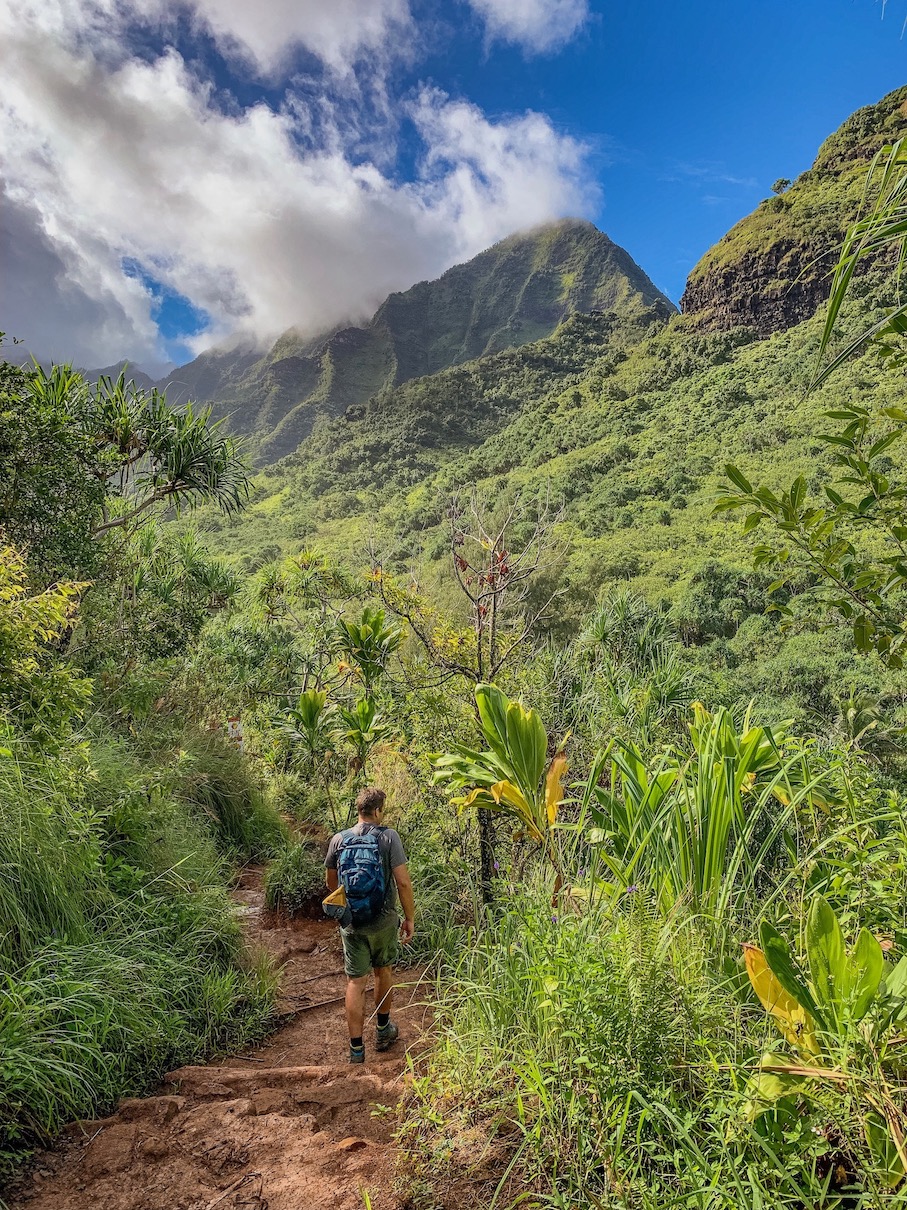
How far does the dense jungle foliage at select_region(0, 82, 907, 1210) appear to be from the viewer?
1519mm

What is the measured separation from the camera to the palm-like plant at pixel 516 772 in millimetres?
2949

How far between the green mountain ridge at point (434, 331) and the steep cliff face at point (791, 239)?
3448cm

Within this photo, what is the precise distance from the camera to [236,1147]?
2.28 metres

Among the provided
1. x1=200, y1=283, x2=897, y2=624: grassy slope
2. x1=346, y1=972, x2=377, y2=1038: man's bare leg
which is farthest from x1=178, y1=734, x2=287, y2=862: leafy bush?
x1=200, y1=283, x2=897, y2=624: grassy slope

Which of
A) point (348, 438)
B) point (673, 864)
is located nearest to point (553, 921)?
point (673, 864)

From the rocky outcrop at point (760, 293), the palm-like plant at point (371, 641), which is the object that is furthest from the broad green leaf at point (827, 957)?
the rocky outcrop at point (760, 293)

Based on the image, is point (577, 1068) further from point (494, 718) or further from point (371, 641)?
point (371, 641)

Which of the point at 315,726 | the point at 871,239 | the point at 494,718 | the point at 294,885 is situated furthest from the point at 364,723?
the point at 871,239

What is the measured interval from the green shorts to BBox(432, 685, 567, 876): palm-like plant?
0.96m

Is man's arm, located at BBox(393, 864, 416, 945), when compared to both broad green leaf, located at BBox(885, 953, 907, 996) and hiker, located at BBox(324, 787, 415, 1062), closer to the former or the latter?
hiker, located at BBox(324, 787, 415, 1062)

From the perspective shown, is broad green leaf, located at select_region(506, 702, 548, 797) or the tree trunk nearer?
broad green leaf, located at select_region(506, 702, 548, 797)

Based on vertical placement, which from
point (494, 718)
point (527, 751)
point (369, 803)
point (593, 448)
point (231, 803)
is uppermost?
point (593, 448)

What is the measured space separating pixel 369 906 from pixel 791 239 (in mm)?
66380

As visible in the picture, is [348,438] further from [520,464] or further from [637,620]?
[637,620]
